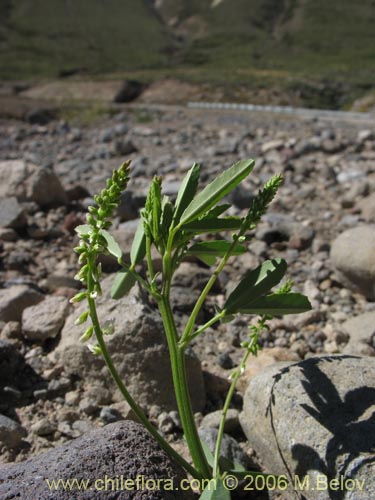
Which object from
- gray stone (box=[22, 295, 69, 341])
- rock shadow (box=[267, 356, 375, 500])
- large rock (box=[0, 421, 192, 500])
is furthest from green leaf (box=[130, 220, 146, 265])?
gray stone (box=[22, 295, 69, 341])

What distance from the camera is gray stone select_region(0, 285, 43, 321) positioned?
3.38 metres

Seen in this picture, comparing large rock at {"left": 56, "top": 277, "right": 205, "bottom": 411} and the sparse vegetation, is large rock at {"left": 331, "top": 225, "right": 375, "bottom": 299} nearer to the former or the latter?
large rock at {"left": 56, "top": 277, "right": 205, "bottom": 411}

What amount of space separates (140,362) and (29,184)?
11.2 ft

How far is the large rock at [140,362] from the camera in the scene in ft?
8.83

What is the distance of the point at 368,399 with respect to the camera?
6.73 ft

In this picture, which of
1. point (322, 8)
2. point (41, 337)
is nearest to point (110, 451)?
point (41, 337)

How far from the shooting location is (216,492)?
1.61m

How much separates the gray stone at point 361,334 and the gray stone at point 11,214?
2.98m

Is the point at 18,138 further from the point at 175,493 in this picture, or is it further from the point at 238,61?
the point at 238,61

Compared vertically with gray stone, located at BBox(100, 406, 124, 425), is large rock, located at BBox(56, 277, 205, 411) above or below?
above

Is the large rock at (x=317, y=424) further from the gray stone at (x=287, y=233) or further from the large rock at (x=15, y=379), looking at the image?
the gray stone at (x=287, y=233)

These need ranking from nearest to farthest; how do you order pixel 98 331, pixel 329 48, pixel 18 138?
pixel 98 331 → pixel 18 138 → pixel 329 48

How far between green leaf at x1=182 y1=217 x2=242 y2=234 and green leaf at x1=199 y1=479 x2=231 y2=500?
771mm

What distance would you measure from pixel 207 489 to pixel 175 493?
0.19 metres
